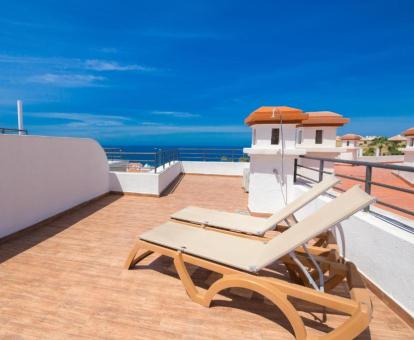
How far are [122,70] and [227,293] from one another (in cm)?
4098

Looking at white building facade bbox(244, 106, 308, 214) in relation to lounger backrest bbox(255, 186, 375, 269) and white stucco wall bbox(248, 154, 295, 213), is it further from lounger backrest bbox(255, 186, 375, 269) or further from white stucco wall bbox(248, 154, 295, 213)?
lounger backrest bbox(255, 186, 375, 269)

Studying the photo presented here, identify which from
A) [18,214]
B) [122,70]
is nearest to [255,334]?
[18,214]

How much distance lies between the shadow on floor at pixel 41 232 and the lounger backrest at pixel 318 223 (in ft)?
10.8

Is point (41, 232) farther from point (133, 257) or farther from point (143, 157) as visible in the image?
point (143, 157)

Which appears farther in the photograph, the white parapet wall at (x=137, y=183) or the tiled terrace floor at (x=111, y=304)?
the white parapet wall at (x=137, y=183)

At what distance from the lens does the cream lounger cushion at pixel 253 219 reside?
2742 millimetres

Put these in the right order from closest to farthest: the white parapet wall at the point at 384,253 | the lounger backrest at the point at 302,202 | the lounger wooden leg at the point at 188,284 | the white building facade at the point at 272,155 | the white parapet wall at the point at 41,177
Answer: the white parapet wall at the point at 384,253 → the lounger wooden leg at the point at 188,284 → the lounger backrest at the point at 302,202 → the white parapet wall at the point at 41,177 → the white building facade at the point at 272,155

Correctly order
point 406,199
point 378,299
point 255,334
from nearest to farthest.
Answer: point 255,334 → point 378,299 → point 406,199

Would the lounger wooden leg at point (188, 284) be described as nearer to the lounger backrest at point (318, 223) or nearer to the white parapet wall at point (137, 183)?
the lounger backrest at point (318, 223)

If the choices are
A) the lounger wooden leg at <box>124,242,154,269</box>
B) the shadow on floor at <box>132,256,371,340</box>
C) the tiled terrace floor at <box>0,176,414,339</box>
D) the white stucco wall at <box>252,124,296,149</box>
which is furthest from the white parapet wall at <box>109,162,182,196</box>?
the shadow on floor at <box>132,256,371,340</box>

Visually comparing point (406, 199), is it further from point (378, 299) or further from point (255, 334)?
point (255, 334)

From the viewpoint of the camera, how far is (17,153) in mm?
3682

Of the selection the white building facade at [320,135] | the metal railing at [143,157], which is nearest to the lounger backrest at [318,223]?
the white building facade at [320,135]

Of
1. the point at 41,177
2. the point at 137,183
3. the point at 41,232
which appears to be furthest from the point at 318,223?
the point at 137,183
